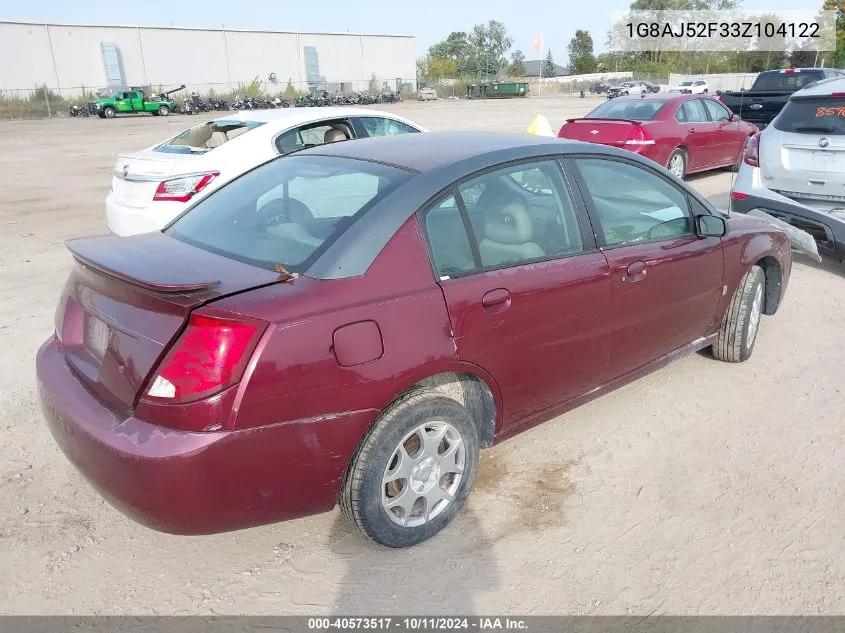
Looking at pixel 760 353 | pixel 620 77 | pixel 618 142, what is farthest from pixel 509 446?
pixel 620 77

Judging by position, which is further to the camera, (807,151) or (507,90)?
(507,90)

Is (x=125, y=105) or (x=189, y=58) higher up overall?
(x=189, y=58)

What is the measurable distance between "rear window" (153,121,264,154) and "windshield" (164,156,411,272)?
3506 millimetres

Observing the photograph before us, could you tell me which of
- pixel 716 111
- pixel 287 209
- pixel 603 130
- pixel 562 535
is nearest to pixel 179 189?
pixel 287 209

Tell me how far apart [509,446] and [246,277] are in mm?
1796

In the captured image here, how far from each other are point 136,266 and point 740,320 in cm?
362

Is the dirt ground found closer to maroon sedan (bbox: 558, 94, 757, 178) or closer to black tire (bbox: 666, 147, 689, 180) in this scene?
maroon sedan (bbox: 558, 94, 757, 178)

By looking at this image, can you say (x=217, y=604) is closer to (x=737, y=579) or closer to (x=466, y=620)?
(x=466, y=620)

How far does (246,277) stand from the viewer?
2549 millimetres

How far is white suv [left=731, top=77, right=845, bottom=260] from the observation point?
6293 millimetres

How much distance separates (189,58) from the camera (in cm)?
5884

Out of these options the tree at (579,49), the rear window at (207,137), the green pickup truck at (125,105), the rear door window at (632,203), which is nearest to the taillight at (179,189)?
the rear window at (207,137)

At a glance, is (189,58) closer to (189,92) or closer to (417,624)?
(189,92)

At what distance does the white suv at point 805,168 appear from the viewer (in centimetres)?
629
